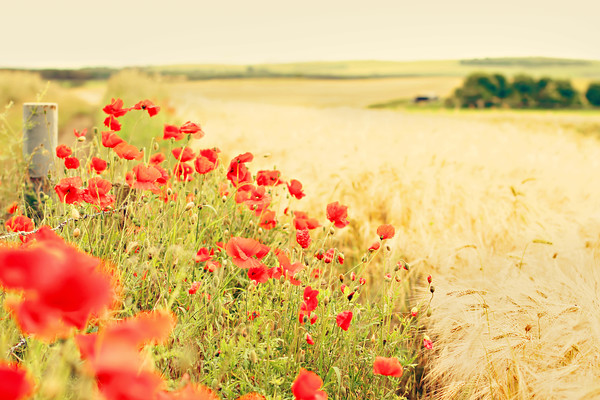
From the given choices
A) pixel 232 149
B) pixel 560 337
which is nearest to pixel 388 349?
pixel 560 337

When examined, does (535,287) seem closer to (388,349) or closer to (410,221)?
(388,349)

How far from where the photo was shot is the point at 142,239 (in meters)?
2.11

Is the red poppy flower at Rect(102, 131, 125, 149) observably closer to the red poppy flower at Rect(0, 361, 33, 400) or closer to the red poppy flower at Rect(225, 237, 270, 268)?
the red poppy flower at Rect(225, 237, 270, 268)

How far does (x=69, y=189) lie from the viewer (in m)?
1.81

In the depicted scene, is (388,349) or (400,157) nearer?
(388,349)

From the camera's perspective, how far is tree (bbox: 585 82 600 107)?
79.9ft

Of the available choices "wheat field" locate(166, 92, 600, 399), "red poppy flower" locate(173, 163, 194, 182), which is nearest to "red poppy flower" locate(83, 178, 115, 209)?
"red poppy flower" locate(173, 163, 194, 182)

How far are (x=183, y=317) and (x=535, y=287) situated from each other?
1.34m

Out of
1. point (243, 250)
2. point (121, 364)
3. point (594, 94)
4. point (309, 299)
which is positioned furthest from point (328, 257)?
point (594, 94)

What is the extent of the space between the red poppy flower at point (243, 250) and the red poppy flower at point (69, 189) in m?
0.58

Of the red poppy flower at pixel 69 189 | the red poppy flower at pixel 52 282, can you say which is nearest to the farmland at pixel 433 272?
the red poppy flower at pixel 52 282

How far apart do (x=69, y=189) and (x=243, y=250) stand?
0.66m

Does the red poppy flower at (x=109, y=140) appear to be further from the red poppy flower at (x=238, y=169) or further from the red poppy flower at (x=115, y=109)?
the red poppy flower at (x=238, y=169)

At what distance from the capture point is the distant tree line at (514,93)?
25438 mm
